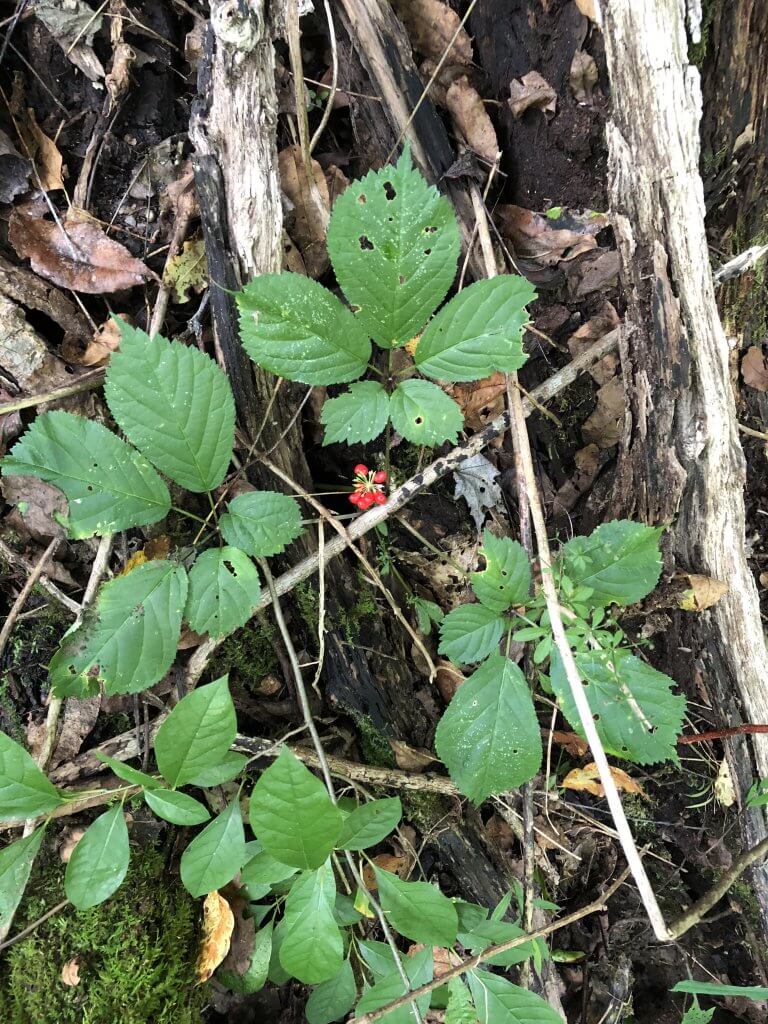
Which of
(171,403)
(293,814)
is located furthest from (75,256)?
(293,814)

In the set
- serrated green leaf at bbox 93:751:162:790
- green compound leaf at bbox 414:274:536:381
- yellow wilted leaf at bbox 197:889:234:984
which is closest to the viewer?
serrated green leaf at bbox 93:751:162:790

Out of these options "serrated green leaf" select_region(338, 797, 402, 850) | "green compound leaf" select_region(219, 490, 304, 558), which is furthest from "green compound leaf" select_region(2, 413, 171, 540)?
"serrated green leaf" select_region(338, 797, 402, 850)

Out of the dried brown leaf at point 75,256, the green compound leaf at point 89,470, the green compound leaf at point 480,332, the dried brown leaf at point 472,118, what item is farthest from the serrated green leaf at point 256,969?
the dried brown leaf at point 472,118

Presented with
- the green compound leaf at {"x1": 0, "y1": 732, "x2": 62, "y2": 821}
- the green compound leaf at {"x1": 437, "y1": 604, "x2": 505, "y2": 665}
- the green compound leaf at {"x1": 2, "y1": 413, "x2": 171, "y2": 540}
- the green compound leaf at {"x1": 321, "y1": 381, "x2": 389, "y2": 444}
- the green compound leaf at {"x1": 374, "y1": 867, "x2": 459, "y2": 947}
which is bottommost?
the green compound leaf at {"x1": 374, "y1": 867, "x2": 459, "y2": 947}

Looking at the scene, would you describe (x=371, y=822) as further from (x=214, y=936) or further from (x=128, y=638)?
(x=128, y=638)

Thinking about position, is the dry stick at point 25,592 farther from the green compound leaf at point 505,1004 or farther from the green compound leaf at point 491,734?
the green compound leaf at point 505,1004

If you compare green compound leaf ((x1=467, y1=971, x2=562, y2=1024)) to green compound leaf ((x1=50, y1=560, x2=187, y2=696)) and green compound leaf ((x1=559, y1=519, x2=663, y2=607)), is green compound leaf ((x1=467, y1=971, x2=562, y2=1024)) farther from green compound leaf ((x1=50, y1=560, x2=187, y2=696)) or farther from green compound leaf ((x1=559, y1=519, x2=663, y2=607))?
green compound leaf ((x1=50, y1=560, x2=187, y2=696))

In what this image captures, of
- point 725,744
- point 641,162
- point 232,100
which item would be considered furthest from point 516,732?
point 232,100
